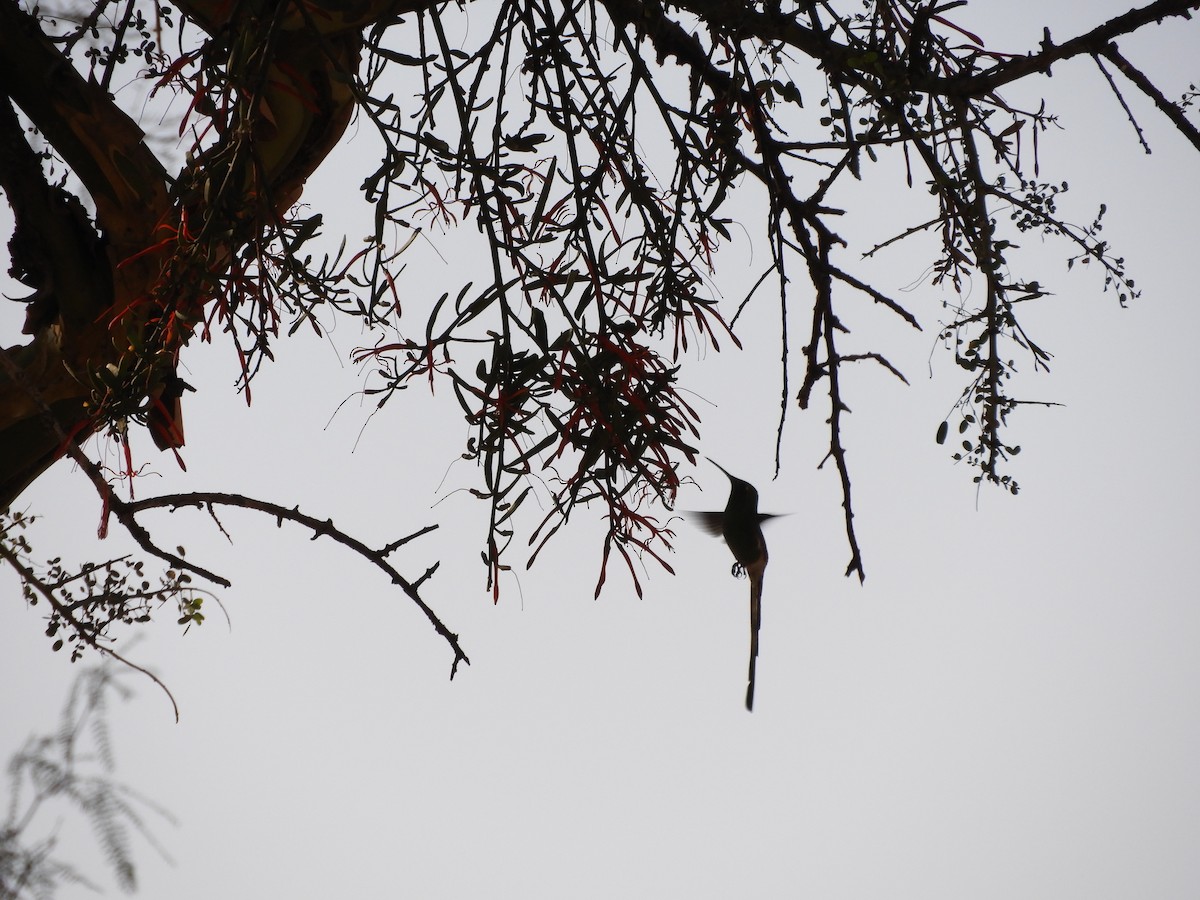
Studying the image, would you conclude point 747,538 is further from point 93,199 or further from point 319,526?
point 93,199

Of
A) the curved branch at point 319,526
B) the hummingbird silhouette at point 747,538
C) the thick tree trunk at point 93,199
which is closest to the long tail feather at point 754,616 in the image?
the hummingbird silhouette at point 747,538

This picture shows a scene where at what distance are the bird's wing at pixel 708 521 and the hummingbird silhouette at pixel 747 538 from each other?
0.19ft

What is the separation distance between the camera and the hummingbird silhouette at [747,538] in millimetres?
754

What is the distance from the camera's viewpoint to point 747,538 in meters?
0.77

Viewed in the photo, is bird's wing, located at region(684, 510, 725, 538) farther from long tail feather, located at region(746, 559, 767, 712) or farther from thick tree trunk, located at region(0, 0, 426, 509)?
thick tree trunk, located at region(0, 0, 426, 509)

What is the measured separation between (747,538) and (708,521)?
0.32ft

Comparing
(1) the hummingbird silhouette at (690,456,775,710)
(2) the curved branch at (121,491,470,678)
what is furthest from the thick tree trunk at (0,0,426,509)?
(1) the hummingbird silhouette at (690,456,775,710)

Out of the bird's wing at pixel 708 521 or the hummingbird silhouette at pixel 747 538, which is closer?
the hummingbird silhouette at pixel 747 538

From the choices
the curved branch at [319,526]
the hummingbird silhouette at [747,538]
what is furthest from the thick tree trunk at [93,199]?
the hummingbird silhouette at [747,538]

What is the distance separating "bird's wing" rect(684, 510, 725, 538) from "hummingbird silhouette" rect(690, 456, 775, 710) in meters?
0.06

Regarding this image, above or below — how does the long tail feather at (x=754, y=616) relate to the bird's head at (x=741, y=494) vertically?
below

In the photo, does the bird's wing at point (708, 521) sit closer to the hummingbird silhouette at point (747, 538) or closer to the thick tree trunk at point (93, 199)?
the hummingbird silhouette at point (747, 538)

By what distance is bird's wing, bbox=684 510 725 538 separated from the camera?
2.80ft

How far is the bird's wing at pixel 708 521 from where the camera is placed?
85 centimetres
